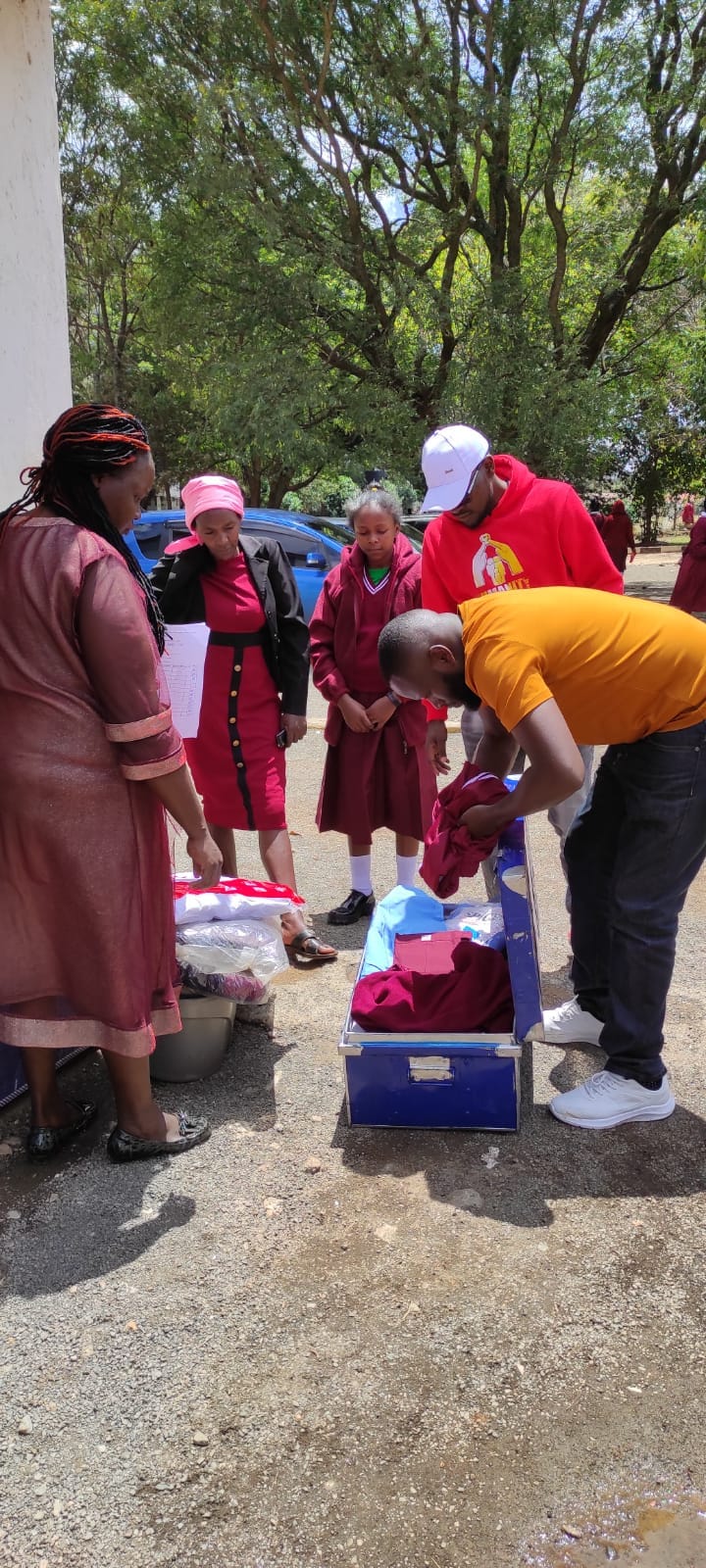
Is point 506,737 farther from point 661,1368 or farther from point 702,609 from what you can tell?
point 702,609

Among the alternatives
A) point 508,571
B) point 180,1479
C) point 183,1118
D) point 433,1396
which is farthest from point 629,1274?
point 508,571

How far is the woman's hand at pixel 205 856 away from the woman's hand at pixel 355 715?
1.63 m

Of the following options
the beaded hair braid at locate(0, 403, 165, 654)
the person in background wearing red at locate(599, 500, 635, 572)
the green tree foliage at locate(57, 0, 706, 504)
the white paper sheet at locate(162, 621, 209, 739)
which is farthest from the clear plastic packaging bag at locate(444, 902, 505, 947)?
the person in background wearing red at locate(599, 500, 635, 572)

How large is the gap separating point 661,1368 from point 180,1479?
1028 mm

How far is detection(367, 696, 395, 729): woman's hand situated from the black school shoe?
859 mm

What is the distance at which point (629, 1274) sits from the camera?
2559mm

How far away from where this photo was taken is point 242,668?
4215 mm

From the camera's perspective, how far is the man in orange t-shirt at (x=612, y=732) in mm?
2568

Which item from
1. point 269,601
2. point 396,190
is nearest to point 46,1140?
point 269,601

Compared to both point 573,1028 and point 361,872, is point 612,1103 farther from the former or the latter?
point 361,872

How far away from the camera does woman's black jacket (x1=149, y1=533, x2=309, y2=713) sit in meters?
4.08

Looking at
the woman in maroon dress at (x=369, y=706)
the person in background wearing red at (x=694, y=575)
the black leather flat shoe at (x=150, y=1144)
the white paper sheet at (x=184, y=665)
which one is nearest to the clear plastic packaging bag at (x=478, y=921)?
the woman in maroon dress at (x=369, y=706)

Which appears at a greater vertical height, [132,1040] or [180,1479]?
[132,1040]

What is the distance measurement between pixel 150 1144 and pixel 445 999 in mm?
942
